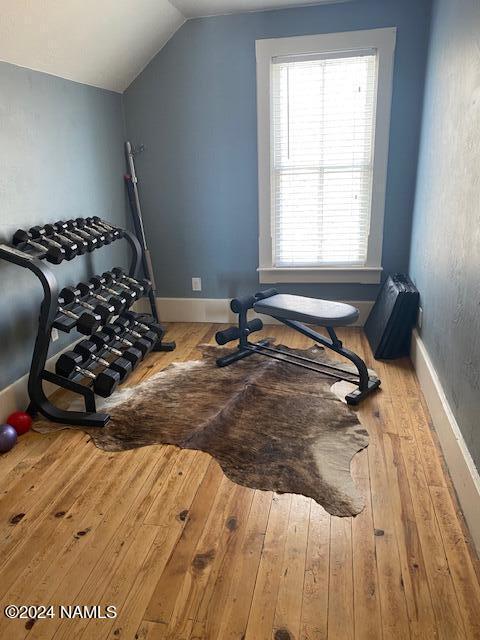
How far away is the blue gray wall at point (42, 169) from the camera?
7.77 ft

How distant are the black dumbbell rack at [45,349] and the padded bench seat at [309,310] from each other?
3.62ft

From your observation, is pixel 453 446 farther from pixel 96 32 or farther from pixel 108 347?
pixel 96 32

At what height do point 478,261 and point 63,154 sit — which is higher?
point 63,154

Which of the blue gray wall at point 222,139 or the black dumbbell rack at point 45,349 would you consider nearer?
the black dumbbell rack at point 45,349

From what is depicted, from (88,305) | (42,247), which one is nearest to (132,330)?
(88,305)

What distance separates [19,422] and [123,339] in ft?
2.56

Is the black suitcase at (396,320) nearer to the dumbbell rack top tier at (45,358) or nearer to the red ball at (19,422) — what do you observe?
the dumbbell rack top tier at (45,358)

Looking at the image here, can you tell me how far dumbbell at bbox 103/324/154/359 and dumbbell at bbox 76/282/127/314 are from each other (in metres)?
0.16

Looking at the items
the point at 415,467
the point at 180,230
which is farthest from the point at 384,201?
the point at 415,467

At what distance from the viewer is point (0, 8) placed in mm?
2006

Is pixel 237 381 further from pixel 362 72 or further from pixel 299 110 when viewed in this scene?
pixel 362 72

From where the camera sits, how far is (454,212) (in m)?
2.11

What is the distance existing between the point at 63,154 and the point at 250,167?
4.38 ft

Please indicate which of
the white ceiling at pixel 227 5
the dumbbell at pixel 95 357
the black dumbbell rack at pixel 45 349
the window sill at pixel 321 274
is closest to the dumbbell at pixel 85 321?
the black dumbbell rack at pixel 45 349
